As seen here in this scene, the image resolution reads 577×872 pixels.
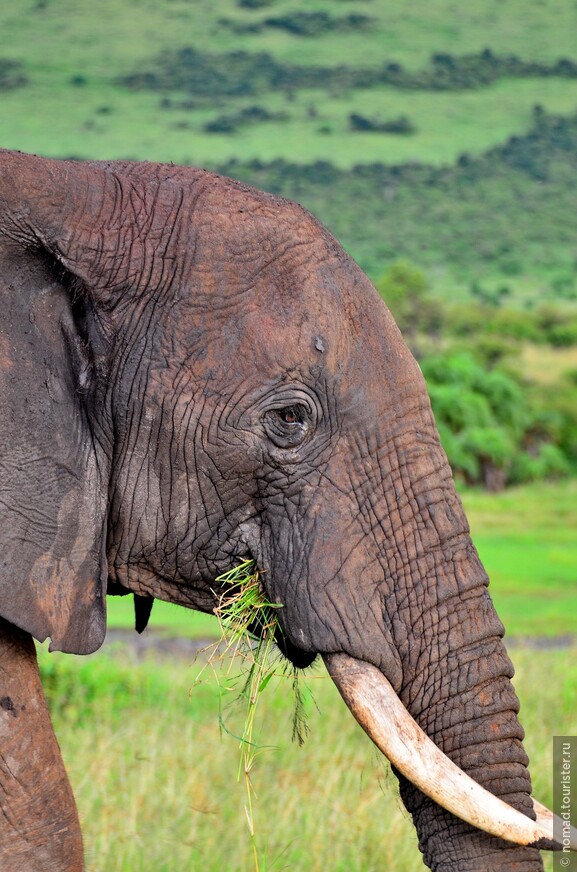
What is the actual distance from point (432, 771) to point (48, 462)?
3.85 ft

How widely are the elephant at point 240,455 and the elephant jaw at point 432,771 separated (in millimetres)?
12

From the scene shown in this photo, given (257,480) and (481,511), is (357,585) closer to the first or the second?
(257,480)

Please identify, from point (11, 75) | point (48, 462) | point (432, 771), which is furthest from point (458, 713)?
point (11, 75)

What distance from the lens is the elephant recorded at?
3354mm

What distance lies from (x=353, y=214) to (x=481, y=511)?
32.2 metres

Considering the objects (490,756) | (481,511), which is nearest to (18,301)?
(490,756)

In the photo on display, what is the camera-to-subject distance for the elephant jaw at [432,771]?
321cm

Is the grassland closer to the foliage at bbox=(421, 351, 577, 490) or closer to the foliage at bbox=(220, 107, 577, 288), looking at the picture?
the foliage at bbox=(421, 351, 577, 490)

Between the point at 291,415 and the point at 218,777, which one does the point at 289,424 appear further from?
the point at 218,777

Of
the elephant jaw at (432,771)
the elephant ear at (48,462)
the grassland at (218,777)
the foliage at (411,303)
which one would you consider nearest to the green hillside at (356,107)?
the foliage at (411,303)

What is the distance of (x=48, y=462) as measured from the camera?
337cm

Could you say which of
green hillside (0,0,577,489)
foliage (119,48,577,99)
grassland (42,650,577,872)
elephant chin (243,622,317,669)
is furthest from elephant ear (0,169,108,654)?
foliage (119,48,577,99)

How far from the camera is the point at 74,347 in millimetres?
3445

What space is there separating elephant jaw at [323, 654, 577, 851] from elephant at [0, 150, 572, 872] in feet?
0.04
